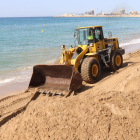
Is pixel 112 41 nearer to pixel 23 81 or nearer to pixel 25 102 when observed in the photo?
pixel 23 81

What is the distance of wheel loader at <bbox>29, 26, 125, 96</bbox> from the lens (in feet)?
22.3

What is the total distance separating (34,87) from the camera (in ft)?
23.2

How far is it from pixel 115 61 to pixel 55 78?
325 centimetres

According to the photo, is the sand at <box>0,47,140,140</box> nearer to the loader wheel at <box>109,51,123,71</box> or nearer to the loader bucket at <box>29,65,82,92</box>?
the loader bucket at <box>29,65,82,92</box>

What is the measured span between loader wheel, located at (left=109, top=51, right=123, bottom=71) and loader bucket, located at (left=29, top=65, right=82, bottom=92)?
2.71 metres

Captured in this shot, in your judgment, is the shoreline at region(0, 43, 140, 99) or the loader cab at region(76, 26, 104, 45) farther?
the loader cab at region(76, 26, 104, 45)

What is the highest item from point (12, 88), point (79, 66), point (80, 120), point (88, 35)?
point (88, 35)

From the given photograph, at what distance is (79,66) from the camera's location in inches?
308

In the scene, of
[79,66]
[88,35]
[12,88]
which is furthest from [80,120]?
[88,35]

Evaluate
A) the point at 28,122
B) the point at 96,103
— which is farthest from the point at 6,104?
the point at 96,103

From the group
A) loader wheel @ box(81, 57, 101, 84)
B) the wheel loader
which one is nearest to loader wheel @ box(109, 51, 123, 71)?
the wheel loader

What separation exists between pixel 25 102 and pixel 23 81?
3.04m

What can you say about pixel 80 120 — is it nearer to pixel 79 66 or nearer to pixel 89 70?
pixel 89 70

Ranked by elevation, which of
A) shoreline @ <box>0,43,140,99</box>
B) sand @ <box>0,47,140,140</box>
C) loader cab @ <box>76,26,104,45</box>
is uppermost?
loader cab @ <box>76,26,104,45</box>
